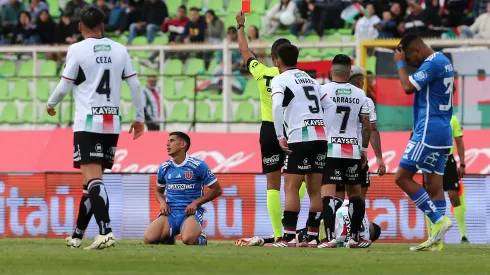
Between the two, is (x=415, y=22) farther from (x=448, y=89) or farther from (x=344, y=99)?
(x=448, y=89)

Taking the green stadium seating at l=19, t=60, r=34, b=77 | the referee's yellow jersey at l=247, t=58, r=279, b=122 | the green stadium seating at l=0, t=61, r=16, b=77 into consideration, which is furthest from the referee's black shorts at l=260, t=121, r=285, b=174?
the green stadium seating at l=0, t=61, r=16, b=77

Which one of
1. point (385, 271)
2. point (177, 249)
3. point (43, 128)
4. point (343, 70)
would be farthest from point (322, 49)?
point (385, 271)

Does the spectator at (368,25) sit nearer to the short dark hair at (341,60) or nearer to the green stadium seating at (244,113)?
the green stadium seating at (244,113)

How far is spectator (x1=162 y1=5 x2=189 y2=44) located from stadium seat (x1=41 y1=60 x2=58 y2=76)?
107 inches

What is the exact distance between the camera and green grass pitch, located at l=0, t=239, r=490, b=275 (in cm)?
948

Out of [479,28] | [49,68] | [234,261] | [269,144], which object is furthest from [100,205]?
[479,28]

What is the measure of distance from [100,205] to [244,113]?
11338mm

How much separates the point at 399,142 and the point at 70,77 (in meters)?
10.7

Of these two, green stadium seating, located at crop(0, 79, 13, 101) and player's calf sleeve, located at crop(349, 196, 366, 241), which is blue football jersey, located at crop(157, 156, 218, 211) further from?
green stadium seating, located at crop(0, 79, 13, 101)

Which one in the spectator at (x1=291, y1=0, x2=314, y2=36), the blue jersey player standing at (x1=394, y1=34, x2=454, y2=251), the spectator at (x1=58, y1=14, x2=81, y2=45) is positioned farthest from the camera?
the spectator at (x1=58, y1=14, x2=81, y2=45)

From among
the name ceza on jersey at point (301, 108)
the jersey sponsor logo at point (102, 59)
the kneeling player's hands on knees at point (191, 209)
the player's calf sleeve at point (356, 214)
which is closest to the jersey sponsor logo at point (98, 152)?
the jersey sponsor logo at point (102, 59)

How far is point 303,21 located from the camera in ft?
84.6

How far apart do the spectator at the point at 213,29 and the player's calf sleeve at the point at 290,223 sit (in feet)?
41.8

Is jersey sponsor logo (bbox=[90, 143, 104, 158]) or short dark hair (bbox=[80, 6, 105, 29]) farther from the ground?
short dark hair (bbox=[80, 6, 105, 29])
